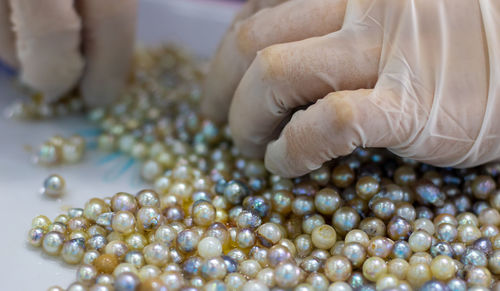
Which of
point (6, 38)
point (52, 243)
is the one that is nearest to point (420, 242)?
point (52, 243)

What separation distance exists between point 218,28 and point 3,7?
1.89 ft

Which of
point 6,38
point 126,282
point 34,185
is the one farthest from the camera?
point 6,38

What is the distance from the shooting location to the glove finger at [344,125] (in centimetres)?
57

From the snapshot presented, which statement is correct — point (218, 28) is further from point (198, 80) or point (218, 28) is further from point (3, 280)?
point (3, 280)

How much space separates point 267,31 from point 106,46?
34 centimetres

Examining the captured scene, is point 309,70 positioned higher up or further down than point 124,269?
higher up

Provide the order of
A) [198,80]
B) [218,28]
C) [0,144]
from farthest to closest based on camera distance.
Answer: [218,28]
[198,80]
[0,144]

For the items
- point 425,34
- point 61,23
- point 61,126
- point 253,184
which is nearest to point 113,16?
point 61,23

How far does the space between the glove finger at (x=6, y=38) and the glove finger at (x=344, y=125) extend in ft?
1.74

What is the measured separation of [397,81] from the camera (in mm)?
592

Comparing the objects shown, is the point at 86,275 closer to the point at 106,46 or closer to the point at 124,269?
the point at 124,269

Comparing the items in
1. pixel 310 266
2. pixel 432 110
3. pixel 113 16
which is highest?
pixel 113 16

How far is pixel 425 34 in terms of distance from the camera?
0.59m

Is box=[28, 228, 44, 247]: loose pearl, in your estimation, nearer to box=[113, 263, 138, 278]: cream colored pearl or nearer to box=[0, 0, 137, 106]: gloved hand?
box=[113, 263, 138, 278]: cream colored pearl
